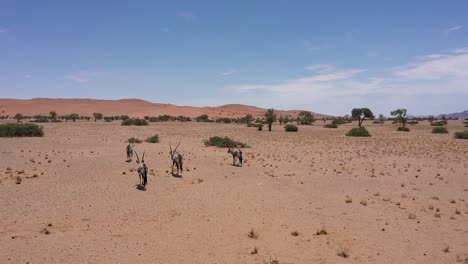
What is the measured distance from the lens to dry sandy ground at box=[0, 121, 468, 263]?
32.6 ft

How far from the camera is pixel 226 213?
13.5 m

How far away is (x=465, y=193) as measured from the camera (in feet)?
58.3

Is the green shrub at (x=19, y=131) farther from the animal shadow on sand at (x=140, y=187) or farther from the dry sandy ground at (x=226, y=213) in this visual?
the animal shadow on sand at (x=140, y=187)

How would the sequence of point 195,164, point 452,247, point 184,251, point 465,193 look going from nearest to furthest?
point 184,251
point 452,247
point 465,193
point 195,164

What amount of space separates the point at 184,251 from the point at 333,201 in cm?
803

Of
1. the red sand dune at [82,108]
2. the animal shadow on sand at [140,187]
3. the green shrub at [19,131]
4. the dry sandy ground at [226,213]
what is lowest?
the dry sandy ground at [226,213]

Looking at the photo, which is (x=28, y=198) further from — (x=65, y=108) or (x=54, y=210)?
(x=65, y=108)

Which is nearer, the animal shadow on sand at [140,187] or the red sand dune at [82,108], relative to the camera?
the animal shadow on sand at [140,187]

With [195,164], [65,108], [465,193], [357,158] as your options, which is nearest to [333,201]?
[465,193]

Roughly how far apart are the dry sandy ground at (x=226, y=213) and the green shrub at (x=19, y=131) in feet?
51.2

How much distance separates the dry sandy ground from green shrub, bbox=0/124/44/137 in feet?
51.2

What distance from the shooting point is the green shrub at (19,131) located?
37938mm

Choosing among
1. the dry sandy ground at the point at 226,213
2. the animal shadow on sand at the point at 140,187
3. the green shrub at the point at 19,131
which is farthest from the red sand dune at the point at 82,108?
the animal shadow on sand at the point at 140,187

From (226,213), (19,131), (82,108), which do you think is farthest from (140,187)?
(82,108)
